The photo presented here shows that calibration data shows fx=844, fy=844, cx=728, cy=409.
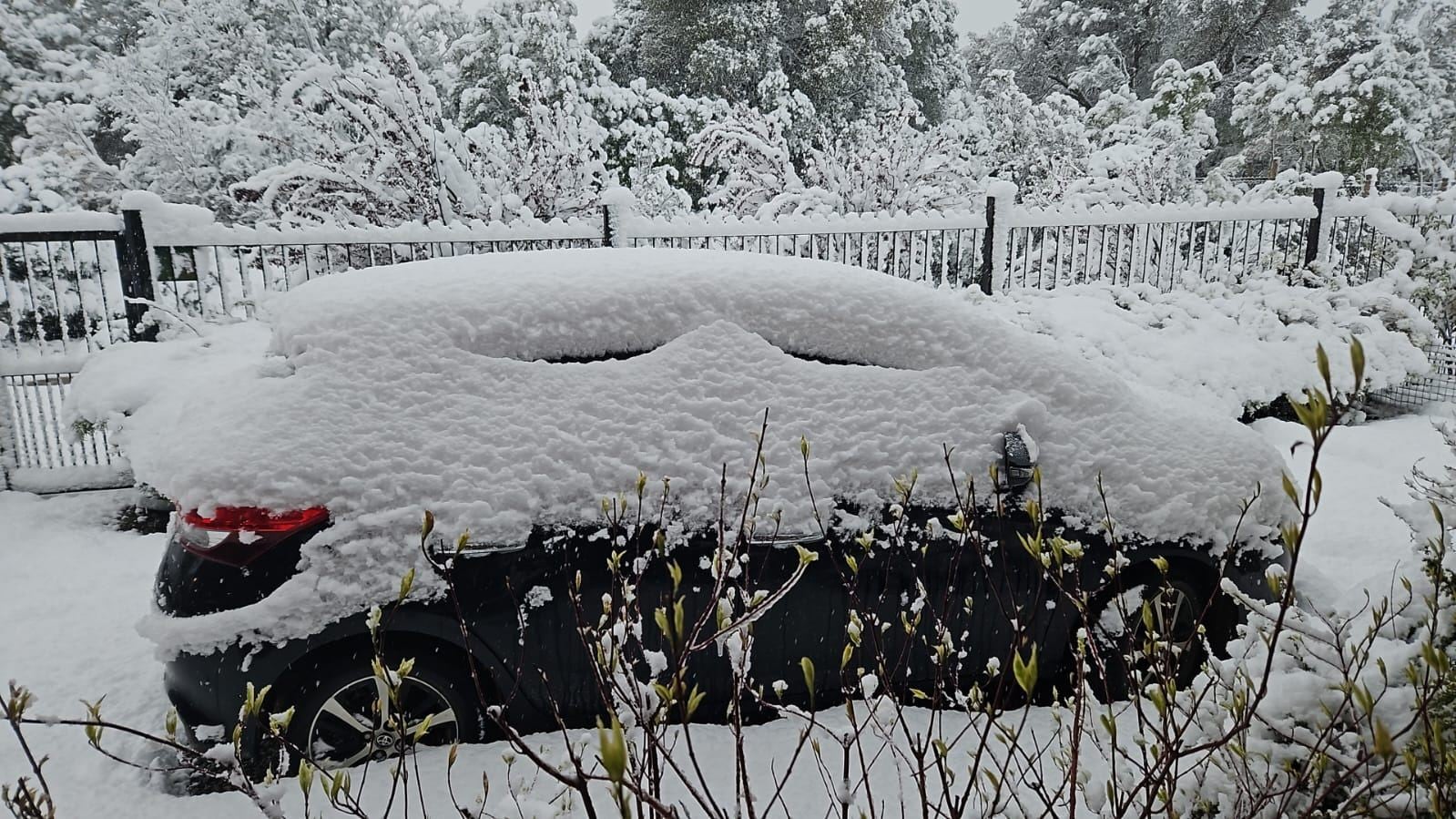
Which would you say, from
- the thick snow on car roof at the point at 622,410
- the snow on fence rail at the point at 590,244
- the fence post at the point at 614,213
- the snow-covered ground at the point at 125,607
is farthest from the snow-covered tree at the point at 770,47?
the thick snow on car roof at the point at 622,410

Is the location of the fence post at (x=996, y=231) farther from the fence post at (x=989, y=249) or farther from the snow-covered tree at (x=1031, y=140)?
the snow-covered tree at (x=1031, y=140)

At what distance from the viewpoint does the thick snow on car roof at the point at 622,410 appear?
228 cm

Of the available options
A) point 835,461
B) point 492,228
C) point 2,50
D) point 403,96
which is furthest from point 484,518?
point 2,50

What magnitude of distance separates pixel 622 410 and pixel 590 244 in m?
4.21

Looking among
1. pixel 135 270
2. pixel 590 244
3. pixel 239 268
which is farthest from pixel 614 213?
pixel 135 270

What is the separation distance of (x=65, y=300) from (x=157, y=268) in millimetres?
572

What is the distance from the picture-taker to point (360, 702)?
2377 millimetres

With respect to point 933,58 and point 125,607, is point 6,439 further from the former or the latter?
point 933,58

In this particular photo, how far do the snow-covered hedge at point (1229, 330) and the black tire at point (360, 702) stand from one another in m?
5.17

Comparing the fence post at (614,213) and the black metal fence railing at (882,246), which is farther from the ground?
the fence post at (614,213)

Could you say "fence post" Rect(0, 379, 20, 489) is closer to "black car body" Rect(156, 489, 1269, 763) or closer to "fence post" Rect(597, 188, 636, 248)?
"fence post" Rect(597, 188, 636, 248)

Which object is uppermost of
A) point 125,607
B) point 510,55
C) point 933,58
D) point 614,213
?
point 933,58

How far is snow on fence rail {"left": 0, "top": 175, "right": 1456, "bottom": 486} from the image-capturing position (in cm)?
520

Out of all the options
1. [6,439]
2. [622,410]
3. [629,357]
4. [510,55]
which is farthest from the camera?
[510,55]
